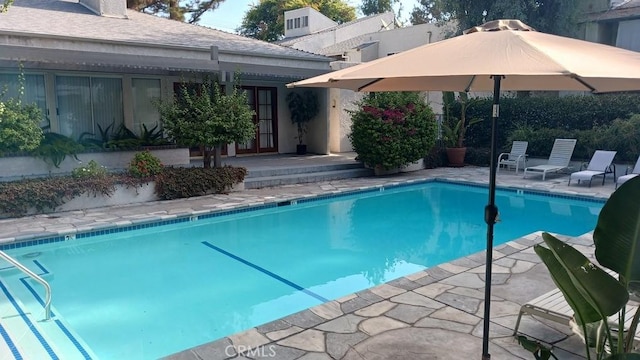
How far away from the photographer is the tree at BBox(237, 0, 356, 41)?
4044 cm

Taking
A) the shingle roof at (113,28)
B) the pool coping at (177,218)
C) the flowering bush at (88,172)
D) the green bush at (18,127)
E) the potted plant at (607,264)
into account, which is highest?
the shingle roof at (113,28)

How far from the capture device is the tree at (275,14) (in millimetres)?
40438

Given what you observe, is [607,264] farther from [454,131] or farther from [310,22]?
[310,22]

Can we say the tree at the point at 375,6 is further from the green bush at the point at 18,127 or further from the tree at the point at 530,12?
the green bush at the point at 18,127

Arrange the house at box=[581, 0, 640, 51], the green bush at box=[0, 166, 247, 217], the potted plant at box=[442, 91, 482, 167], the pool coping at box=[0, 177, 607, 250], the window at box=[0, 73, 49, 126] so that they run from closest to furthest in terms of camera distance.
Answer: the pool coping at box=[0, 177, 607, 250] → the green bush at box=[0, 166, 247, 217] → the window at box=[0, 73, 49, 126] → the potted plant at box=[442, 91, 482, 167] → the house at box=[581, 0, 640, 51]

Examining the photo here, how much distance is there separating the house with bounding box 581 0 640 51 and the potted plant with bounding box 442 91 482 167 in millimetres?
6616

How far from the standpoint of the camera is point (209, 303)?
6234 mm

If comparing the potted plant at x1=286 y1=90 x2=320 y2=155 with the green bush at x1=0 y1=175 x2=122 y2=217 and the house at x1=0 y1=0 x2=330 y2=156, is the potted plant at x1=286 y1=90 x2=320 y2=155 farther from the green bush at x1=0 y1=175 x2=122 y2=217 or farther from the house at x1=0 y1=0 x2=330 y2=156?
the green bush at x1=0 y1=175 x2=122 y2=217

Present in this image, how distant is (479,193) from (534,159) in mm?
4442

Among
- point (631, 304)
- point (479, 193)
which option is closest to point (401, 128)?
point (479, 193)

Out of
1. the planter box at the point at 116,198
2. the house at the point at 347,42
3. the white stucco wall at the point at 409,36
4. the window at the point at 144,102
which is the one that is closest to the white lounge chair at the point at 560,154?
the house at the point at 347,42

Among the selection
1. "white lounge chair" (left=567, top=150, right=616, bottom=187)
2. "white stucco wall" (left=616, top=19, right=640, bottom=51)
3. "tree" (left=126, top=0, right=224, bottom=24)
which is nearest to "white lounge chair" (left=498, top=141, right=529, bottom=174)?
"white lounge chair" (left=567, top=150, right=616, bottom=187)

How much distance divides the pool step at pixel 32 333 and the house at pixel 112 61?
22.2 feet

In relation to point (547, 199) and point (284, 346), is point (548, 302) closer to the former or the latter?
point (284, 346)
